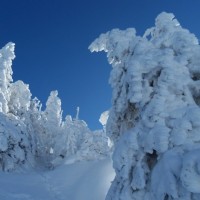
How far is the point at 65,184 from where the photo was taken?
2781cm

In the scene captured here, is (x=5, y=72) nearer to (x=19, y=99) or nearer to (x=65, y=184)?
(x=19, y=99)

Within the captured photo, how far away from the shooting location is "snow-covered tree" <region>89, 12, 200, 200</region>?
9828mm

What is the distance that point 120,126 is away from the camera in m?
15.5

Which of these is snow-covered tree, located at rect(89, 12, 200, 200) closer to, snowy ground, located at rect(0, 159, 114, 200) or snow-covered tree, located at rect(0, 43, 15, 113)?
snowy ground, located at rect(0, 159, 114, 200)

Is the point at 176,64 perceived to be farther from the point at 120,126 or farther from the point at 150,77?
the point at 120,126

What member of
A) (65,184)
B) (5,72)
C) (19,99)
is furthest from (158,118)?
(19,99)

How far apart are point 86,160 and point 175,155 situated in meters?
25.0

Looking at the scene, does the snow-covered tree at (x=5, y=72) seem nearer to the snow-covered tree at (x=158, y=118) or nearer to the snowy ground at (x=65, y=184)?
the snowy ground at (x=65, y=184)

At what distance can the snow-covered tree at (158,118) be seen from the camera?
9828 mm

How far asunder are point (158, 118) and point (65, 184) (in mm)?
17827

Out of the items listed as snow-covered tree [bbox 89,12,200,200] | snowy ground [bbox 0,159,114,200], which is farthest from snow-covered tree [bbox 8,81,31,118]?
snow-covered tree [bbox 89,12,200,200]

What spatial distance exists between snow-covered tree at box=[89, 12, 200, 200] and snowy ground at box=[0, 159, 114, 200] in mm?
9176

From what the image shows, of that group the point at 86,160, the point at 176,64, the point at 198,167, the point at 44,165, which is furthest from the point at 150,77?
the point at 44,165

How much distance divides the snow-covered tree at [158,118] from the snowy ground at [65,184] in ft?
30.1
